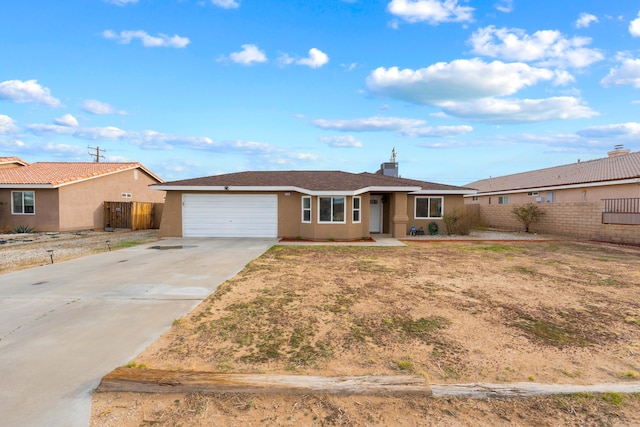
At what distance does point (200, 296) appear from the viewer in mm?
5895

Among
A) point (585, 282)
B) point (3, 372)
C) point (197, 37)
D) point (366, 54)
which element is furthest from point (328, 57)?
point (3, 372)

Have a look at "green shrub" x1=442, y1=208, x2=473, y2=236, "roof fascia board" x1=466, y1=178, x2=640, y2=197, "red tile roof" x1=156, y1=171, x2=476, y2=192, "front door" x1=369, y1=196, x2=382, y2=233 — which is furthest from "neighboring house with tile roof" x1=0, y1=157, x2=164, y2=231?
"roof fascia board" x1=466, y1=178, x2=640, y2=197

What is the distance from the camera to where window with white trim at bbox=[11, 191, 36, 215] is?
17.7 meters

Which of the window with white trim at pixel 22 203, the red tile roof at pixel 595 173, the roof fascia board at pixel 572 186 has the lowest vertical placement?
the window with white trim at pixel 22 203

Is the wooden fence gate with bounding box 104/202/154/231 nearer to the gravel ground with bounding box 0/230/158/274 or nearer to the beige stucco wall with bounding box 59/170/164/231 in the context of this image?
the beige stucco wall with bounding box 59/170/164/231

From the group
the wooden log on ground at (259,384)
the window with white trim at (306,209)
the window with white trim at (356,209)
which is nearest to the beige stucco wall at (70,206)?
the window with white trim at (306,209)

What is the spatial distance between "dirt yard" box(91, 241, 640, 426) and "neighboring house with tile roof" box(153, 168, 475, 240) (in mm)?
6592

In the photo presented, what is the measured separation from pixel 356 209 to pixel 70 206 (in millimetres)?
16754

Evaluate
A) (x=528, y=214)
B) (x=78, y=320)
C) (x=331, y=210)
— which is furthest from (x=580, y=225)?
(x=78, y=320)

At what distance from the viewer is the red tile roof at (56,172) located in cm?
1756

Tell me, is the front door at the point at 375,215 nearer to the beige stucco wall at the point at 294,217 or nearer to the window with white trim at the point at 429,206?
the beige stucco wall at the point at 294,217

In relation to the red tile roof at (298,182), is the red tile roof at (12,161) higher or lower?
higher

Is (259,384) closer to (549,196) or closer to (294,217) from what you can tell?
(294,217)

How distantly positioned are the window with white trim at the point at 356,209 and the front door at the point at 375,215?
318 cm
